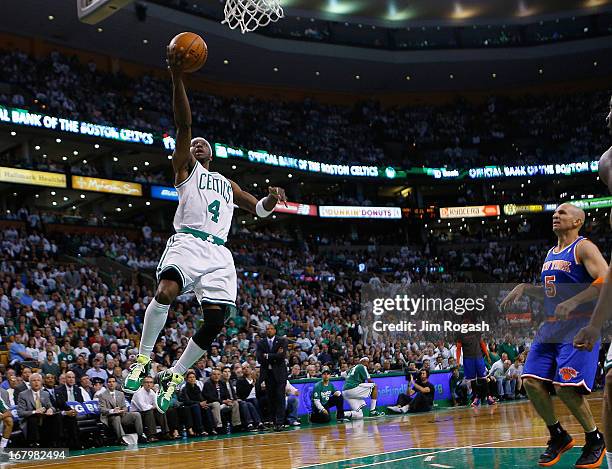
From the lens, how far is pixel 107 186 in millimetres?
30453

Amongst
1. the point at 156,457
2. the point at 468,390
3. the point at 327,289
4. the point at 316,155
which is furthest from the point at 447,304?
the point at 156,457

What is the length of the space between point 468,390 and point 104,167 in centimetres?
1991

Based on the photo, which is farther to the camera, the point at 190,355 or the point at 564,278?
the point at 564,278

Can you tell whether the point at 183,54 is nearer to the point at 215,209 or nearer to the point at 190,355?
the point at 215,209

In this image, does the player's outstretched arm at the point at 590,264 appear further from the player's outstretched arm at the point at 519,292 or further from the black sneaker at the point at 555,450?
the black sneaker at the point at 555,450

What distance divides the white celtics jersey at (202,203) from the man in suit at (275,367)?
783cm

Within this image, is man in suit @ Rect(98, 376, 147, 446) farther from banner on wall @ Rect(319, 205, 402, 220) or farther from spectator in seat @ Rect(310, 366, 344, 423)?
banner on wall @ Rect(319, 205, 402, 220)

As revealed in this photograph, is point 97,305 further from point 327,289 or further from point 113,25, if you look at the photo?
point 113,25

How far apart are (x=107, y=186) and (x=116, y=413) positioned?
19.3m

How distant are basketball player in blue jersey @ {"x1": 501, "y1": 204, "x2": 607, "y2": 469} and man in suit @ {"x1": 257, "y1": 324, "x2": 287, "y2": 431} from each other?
6681 mm

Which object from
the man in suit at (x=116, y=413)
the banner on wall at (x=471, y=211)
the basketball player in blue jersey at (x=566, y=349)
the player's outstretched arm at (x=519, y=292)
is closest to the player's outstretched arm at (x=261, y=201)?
the player's outstretched arm at (x=519, y=292)

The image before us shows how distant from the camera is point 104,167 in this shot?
33.1 metres

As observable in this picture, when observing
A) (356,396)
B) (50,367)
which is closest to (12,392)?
(50,367)

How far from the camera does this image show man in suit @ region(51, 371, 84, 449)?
11750 millimetres
